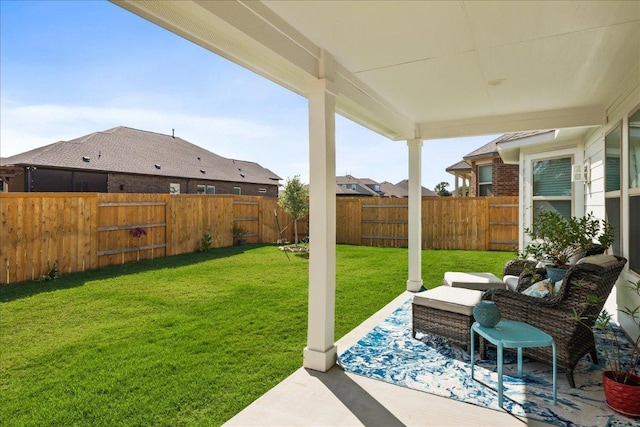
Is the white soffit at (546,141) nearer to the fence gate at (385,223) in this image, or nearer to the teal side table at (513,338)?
the teal side table at (513,338)

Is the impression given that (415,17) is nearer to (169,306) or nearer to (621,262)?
(621,262)

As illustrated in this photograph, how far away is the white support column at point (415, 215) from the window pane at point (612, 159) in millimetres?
2432

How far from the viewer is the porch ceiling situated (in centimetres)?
228

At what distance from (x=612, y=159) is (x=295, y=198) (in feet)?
28.8

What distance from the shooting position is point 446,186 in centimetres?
3259

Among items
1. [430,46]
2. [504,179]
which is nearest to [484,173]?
[504,179]

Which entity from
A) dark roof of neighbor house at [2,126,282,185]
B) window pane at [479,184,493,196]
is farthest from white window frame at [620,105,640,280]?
dark roof of neighbor house at [2,126,282,185]

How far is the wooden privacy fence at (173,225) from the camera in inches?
254

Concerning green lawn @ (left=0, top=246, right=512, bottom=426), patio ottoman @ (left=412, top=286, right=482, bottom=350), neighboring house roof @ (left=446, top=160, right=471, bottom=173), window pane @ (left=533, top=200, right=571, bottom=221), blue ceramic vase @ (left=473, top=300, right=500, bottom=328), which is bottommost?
green lawn @ (left=0, top=246, right=512, bottom=426)

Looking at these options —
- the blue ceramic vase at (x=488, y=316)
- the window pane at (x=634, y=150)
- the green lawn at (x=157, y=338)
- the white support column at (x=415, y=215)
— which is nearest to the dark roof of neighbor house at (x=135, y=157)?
the green lawn at (x=157, y=338)

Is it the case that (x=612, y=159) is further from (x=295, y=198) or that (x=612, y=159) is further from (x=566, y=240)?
(x=295, y=198)

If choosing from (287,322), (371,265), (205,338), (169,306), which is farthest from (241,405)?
(371,265)

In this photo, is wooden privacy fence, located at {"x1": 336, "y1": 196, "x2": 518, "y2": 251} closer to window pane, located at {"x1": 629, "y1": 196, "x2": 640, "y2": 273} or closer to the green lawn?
the green lawn

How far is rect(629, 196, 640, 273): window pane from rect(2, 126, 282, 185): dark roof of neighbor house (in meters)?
16.1
